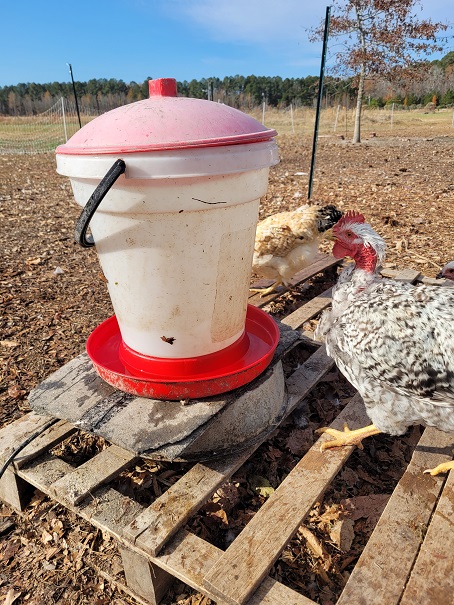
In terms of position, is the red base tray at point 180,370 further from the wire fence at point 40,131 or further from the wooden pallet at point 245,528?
the wire fence at point 40,131

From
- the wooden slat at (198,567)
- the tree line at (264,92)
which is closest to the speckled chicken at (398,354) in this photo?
the wooden slat at (198,567)

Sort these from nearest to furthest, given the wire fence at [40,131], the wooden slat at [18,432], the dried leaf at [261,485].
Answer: the wooden slat at [18,432] → the dried leaf at [261,485] → the wire fence at [40,131]

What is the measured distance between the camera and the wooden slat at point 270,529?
1321 mm

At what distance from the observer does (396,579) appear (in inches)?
54.6

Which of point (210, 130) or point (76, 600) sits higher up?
point (210, 130)

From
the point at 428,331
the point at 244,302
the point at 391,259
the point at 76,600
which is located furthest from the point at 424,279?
the point at 76,600

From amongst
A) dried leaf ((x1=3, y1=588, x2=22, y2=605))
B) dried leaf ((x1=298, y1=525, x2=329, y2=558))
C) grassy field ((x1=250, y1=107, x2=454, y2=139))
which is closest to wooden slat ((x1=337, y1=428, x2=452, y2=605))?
dried leaf ((x1=298, y1=525, x2=329, y2=558))

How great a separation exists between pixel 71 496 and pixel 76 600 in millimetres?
359

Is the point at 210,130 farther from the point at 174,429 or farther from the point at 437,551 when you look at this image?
the point at 437,551

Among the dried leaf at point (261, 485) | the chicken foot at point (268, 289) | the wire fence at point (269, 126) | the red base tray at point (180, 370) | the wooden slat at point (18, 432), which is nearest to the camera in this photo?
the red base tray at point (180, 370)

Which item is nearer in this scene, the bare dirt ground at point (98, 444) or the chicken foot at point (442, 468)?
the bare dirt ground at point (98, 444)

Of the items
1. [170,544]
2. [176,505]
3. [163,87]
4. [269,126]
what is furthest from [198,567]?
[269,126]

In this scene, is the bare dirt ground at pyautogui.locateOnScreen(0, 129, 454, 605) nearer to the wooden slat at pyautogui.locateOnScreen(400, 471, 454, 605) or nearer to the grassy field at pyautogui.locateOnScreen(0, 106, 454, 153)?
the wooden slat at pyautogui.locateOnScreen(400, 471, 454, 605)

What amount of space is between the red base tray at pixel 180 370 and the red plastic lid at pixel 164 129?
2.84 feet
